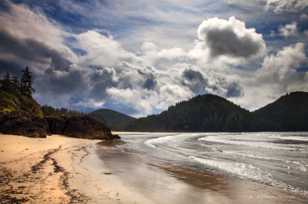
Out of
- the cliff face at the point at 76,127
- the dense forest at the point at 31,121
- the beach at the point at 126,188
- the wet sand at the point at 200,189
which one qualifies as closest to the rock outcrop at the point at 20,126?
the dense forest at the point at 31,121

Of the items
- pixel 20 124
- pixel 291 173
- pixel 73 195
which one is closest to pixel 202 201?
pixel 73 195

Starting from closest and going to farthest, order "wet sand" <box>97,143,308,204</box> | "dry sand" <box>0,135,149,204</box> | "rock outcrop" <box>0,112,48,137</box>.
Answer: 1. "dry sand" <box>0,135,149,204</box>
2. "wet sand" <box>97,143,308,204</box>
3. "rock outcrop" <box>0,112,48,137</box>

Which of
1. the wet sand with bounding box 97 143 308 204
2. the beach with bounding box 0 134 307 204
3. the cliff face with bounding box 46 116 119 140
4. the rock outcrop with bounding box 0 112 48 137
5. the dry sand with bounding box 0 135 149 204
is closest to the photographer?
the dry sand with bounding box 0 135 149 204

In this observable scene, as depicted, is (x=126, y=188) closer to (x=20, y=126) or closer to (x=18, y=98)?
(x=20, y=126)

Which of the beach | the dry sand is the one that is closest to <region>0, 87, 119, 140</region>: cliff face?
the dry sand

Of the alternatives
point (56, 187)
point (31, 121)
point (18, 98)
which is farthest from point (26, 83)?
point (56, 187)

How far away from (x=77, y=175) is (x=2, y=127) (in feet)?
112

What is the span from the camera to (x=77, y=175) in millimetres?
15711

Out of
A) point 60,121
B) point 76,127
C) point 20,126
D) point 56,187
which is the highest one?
point 60,121

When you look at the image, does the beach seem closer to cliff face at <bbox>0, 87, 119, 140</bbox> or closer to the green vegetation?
cliff face at <bbox>0, 87, 119, 140</bbox>

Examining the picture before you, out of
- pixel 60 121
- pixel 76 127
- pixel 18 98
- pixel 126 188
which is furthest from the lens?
pixel 18 98

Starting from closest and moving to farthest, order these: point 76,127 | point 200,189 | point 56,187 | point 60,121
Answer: point 56,187
point 200,189
point 76,127
point 60,121

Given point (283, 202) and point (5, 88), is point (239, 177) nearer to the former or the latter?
point (283, 202)

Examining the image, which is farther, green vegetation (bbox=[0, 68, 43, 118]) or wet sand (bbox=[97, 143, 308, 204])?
green vegetation (bbox=[0, 68, 43, 118])
